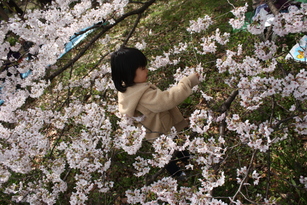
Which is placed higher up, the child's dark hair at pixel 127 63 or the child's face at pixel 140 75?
the child's dark hair at pixel 127 63

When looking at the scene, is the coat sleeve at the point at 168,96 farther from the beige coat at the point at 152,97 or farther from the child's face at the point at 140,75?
the child's face at the point at 140,75

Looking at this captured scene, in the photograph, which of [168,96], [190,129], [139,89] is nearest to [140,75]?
[139,89]

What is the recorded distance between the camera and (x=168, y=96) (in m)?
1.78

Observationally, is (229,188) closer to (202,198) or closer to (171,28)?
(202,198)

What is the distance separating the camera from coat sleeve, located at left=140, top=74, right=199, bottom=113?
1761 mm

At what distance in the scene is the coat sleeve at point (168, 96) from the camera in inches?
69.3

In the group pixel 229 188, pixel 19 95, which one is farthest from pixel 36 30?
pixel 229 188

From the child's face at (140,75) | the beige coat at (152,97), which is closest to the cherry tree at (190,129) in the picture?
the beige coat at (152,97)

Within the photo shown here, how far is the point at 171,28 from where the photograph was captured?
5422 mm

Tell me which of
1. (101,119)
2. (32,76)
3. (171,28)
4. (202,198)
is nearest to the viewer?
(202,198)

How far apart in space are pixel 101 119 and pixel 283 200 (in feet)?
5.86

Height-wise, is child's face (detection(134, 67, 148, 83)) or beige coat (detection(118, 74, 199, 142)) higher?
child's face (detection(134, 67, 148, 83))

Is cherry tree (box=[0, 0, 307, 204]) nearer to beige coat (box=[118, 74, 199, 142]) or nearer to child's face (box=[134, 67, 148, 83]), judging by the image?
beige coat (box=[118, 74, 199, 142])

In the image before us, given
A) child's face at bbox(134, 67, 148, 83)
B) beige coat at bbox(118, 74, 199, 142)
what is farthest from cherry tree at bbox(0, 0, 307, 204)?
child's face at bbox(134, 67, 148, 83)
